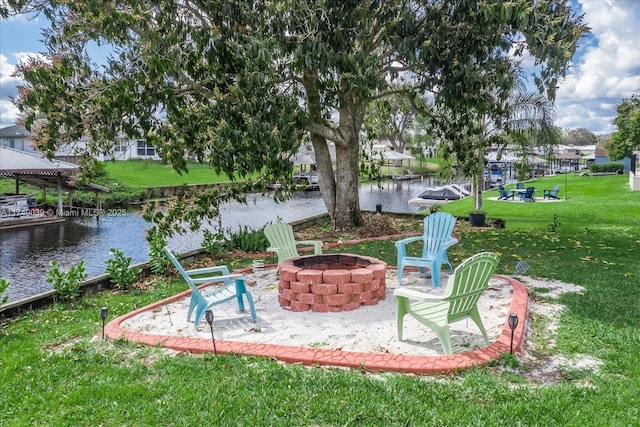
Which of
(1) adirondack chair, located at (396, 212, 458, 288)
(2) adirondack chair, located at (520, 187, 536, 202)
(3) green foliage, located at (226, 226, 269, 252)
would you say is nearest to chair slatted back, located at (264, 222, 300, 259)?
(1) adirondack chair, located at (396, 212, 458, 288)

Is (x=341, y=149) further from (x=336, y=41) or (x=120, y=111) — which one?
(x=120, y=111)

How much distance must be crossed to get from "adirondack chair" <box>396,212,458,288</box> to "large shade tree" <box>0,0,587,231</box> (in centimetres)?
275

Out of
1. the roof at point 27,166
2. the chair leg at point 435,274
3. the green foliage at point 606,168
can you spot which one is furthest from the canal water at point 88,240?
A: the green foliage at point 606,168

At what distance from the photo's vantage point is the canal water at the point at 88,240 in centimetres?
1139

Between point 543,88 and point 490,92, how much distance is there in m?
1.37

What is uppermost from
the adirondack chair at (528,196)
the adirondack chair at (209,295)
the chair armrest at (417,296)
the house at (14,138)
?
the house at (14,138)

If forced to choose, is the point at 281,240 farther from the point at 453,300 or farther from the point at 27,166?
the point at 27,166

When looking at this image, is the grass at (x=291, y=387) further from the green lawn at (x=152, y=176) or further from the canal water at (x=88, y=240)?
the green lawn at (x=152, y=176)

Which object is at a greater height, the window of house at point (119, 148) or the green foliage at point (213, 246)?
the window of house at point (119, 148)

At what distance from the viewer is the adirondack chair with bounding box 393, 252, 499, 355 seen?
3.89 metres

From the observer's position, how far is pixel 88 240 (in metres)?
16.7

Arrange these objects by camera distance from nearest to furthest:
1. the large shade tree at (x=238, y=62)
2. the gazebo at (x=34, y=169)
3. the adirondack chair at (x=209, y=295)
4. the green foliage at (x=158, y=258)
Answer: the adirondack chair at (x=209, y=295)
the green foliage at (x=158, y=258)
the large shade tree at (x=238, y=62)
the gazebo at (x=34, y=169)

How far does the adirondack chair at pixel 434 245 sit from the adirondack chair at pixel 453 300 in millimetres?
1873

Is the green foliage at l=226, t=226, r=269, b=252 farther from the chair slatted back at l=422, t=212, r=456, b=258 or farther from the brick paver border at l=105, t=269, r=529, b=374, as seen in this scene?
the brick paver border at l=105, t=269, r=529, b=374
